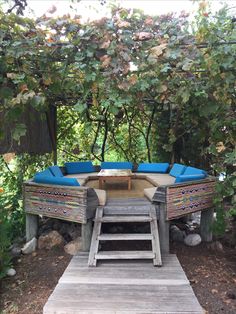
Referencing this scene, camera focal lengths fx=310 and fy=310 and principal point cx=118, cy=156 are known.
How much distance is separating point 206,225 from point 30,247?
289 cm

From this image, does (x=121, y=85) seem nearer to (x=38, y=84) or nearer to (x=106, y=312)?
(x=38, y=84)

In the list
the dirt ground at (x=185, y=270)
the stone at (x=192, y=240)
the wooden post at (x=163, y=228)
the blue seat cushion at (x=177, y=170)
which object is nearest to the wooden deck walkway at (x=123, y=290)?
the dirt ground at (x=185, y=270)

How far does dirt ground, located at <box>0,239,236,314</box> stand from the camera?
3.33 metres

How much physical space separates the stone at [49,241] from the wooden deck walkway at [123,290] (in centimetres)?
92

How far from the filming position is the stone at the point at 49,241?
4.89m

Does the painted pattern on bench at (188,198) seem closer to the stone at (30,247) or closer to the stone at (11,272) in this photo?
the stone at (30,247)

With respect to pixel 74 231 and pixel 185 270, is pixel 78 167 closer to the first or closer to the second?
pixel 74 231

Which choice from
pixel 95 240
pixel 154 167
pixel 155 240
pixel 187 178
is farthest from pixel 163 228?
pixel 154 167

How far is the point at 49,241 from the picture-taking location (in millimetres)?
4914

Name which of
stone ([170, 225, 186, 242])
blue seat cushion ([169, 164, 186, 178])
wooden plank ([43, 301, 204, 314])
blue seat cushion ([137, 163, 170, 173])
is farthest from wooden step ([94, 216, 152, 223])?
blue seat cushion ([137, 163, 170, 173])

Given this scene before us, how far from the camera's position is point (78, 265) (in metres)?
3.97

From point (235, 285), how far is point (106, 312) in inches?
70.4

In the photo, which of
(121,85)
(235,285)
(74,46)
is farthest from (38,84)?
(235,285)

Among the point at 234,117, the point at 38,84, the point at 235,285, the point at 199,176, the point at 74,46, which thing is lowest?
the point at 235,285
